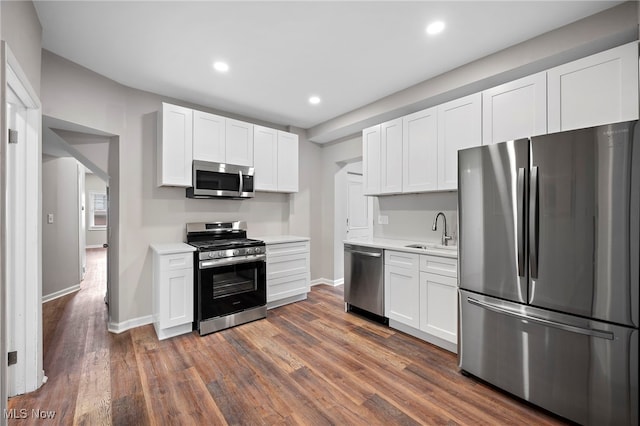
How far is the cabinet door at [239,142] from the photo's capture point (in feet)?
12.2

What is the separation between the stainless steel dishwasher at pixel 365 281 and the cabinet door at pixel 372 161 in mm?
806

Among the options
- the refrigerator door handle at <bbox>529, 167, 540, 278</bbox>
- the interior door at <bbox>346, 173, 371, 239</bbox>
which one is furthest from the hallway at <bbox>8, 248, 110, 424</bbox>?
the interior door at <bbox>346, 173, 371, 239</bbox>

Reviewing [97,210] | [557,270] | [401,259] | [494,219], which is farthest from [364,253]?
[97,210]

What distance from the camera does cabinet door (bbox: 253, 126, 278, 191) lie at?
158 inches

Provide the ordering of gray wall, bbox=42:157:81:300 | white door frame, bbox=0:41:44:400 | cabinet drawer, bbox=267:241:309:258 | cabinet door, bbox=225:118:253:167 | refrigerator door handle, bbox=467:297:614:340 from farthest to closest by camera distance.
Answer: gray wall, bbox=42:157:81:300 < cabinet drawer, bbox=267:241:309:258 < cabinet door, bbox=225:118:253:167 < white door frame, bbox=0:41:44:400 < refrigerator door handle, bbox=467:297:614:340

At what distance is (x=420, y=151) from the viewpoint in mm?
3152

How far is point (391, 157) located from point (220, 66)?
2155mm

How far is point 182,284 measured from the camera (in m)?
3.03

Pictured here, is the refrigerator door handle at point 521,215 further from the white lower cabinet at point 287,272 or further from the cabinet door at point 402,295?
the white lower cabinet at point 287,272

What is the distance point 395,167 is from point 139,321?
3.59 meters

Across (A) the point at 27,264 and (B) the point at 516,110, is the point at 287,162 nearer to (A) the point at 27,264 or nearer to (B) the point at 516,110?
(B) the point at 516,110

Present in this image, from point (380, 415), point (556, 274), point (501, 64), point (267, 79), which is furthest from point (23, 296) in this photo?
point (501, 64)

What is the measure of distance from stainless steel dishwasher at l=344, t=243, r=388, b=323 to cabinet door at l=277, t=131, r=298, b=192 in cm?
141

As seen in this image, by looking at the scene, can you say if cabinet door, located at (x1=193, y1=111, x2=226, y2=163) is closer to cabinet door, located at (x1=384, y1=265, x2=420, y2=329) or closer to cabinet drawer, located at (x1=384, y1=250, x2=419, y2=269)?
cabinet drawer, located at (x1=384, y1=250, x2=419, y2=269)
